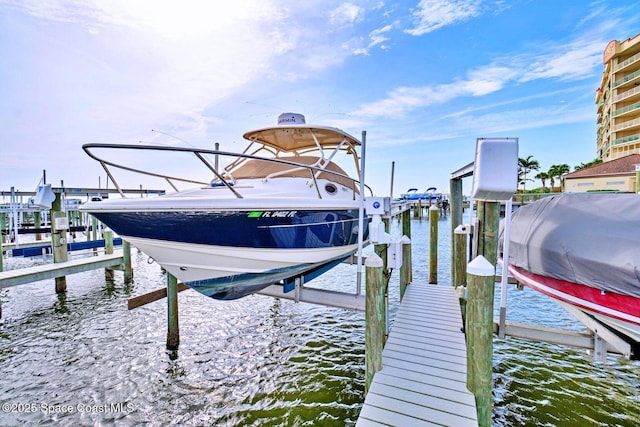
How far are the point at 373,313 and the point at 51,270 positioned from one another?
8234 millimetres

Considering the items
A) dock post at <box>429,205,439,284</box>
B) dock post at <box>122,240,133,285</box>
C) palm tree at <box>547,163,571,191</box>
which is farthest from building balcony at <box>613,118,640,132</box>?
dock post at <box>122,240,133,285</box>

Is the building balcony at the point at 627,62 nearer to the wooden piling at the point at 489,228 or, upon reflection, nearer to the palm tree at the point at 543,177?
the palm tree at the point at 543,177

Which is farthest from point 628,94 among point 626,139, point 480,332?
point 480,332

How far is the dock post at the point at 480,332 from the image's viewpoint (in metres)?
2.90

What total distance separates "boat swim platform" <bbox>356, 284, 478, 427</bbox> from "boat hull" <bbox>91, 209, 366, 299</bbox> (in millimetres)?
1699

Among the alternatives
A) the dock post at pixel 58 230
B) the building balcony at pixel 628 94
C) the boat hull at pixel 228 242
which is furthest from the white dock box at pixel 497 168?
the building balcony at pixel 628 94

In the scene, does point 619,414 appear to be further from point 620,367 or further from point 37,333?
point 37,333

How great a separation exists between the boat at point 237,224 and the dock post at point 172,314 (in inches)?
58.4

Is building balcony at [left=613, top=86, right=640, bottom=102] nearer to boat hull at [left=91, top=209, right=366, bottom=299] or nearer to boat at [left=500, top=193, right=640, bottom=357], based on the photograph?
boat at [left=500, top=193, right=640, bottom=357]

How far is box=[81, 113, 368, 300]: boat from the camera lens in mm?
3371

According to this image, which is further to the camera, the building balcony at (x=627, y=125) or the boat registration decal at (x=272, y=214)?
the building balcony at (x=627, y=125)

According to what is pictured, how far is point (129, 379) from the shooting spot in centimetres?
479

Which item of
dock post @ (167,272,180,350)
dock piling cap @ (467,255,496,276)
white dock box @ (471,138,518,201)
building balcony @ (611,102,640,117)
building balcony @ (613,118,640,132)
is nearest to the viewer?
dock piling cap @ (467,255,496,276)

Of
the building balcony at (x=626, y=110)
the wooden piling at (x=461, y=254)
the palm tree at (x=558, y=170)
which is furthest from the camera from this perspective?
the palm tree at (x=558, y=170)
